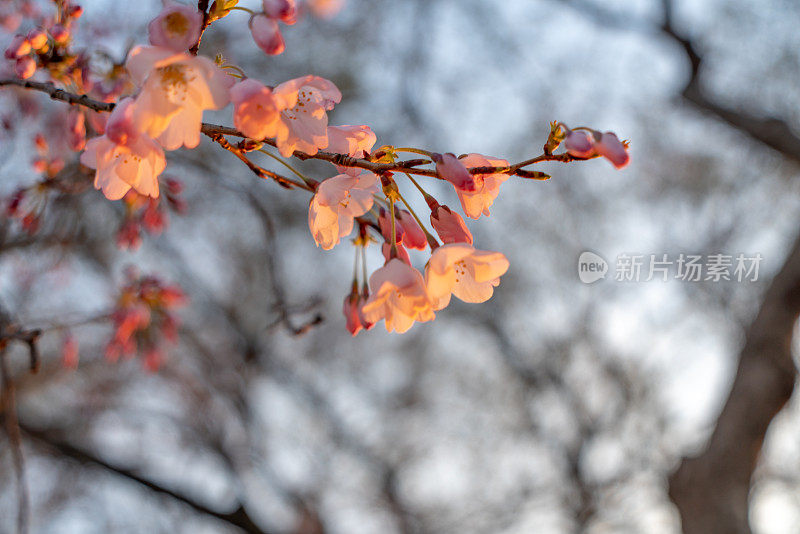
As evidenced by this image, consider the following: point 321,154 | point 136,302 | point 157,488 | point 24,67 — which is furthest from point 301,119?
point 157,488

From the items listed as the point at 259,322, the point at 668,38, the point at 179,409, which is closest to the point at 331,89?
the point at 668,38

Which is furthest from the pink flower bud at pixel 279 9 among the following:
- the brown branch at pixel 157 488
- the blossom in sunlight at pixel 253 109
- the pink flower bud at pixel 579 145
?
the brown branch at pixel 157 488

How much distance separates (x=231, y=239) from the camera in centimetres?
534

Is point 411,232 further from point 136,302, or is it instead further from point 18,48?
point 136,302

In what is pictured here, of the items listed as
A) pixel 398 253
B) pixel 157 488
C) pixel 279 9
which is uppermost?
pixel 279 9

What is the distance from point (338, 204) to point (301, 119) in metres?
0.12

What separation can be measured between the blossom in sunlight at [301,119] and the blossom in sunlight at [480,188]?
0.59 ft

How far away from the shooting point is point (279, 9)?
657 mm

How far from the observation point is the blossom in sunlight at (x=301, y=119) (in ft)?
2.12

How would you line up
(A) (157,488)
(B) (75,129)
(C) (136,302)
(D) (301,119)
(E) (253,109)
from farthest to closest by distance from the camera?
(A) (157,488), (C) (136,302), (B) (75,129), (D) (301,119), (E) (253,109)

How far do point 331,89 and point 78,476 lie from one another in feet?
17.6

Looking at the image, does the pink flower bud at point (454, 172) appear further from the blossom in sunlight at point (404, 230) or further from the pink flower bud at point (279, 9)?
the pink flower bud at point (279, 9)

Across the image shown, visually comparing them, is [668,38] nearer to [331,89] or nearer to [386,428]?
[331,89]

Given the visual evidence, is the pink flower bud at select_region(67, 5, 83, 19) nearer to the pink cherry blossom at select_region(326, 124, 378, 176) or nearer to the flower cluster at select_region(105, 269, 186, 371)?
the pink cherry blossom at select_region(326, 124, 378, 176)
